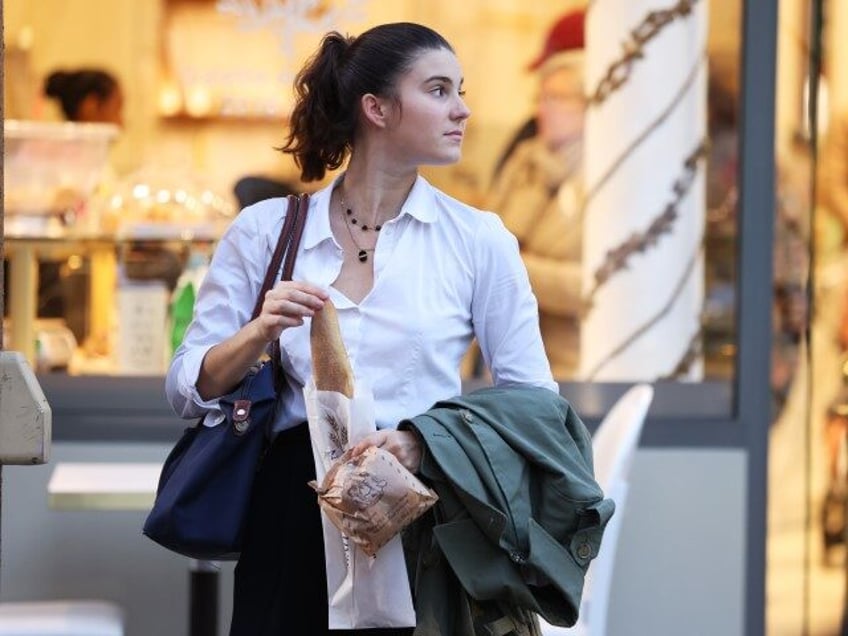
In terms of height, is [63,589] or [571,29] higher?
[571,29]

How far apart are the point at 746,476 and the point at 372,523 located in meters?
3.27

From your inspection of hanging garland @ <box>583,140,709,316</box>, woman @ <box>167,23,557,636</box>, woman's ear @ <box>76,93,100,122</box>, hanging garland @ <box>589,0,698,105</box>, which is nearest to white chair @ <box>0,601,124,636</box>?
woman @ <box>167,23,557,636</box>

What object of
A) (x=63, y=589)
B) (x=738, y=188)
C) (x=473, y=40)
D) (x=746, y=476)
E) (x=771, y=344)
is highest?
(x=473, y=40)

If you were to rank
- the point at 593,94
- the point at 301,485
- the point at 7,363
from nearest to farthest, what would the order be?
the point at 7,363 < the point at 301,485 < the point at 593,94

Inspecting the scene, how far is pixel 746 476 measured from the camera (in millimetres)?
5699

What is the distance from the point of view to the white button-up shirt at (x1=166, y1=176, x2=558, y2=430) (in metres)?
2.82

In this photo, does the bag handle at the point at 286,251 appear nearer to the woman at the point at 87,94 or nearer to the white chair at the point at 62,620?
the white chair at the point at 62,620

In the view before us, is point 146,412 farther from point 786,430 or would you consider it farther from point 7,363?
point 7,363

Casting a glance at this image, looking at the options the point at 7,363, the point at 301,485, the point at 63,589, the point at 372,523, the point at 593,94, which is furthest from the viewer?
the point at 593,94

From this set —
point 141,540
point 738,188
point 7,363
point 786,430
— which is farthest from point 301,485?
point 786,430

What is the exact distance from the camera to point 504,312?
9.50 ft

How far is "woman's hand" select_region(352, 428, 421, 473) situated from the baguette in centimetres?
7

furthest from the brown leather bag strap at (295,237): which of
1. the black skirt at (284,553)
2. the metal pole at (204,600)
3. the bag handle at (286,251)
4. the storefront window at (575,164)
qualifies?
the storefront window at (575,164)

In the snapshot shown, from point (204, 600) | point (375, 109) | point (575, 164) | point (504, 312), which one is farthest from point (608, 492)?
point (575, 164)
